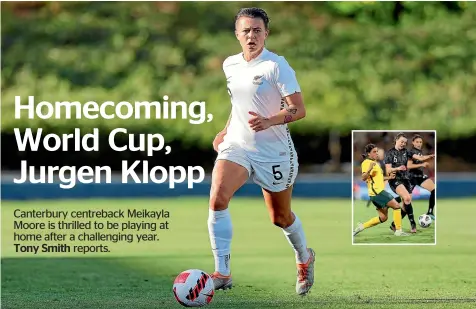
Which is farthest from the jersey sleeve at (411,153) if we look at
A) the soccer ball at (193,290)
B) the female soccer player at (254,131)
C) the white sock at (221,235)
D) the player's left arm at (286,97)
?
the soccer ball at (193,290)

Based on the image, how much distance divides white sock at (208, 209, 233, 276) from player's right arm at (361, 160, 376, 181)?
1278mm

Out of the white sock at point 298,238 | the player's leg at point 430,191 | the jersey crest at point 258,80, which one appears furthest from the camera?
the player's leg at point 430,191

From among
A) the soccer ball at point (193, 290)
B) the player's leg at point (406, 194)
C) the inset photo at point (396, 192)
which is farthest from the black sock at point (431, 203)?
the soccer ball at point (193, 290)

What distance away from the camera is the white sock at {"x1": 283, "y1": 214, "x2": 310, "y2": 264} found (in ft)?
22.7

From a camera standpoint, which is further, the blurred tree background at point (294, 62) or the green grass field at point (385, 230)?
the blurred tree background at point (294, 62)

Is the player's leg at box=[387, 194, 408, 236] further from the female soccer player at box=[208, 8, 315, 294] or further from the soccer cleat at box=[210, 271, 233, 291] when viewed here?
the soccer cleat at box=[210, 271, 233, 291]

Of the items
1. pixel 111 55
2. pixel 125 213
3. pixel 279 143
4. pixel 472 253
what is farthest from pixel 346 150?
pixel 279 143

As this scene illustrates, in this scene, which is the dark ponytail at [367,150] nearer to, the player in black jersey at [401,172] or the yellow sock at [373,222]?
the player in black jersey at [401,172]

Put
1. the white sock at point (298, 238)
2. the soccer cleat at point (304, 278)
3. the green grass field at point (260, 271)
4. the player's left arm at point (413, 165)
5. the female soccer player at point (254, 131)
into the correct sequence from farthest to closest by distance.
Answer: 1. the player's left arm at point (413, 165)
2. the soccer cleat at point (304, 278)
3. the white sock at point (298, 238)
4. the green grass field at point (260, 271)
5. the female soccer player at point (254, 131)

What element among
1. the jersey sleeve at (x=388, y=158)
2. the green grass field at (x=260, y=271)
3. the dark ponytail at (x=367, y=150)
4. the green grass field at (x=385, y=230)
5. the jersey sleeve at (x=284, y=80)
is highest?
the jersey sleeve at (x=284, y=80)

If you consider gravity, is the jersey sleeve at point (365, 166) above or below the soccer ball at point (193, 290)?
above

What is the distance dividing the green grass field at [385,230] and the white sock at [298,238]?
77cm

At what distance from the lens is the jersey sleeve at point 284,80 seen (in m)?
6.54

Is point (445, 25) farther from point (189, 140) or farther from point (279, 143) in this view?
point (279, 143)
